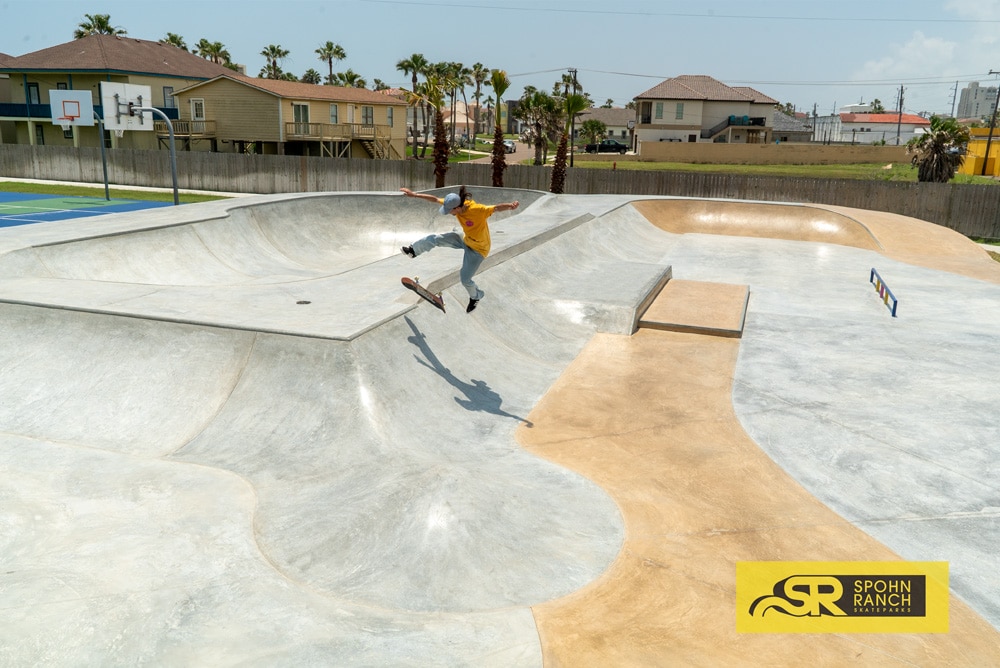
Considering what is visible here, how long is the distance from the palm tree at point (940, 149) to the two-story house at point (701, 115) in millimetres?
36742

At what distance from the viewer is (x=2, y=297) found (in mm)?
9383

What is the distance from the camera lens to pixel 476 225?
28.2 feet

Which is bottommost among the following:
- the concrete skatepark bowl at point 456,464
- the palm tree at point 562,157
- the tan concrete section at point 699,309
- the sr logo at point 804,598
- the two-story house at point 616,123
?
the sr logo at point 804,598

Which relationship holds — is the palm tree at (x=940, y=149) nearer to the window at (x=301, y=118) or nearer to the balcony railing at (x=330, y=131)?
the balcony railing at (x=330, y=131)

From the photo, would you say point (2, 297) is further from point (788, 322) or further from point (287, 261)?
point (788, 322)

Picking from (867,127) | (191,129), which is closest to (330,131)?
(191,129)

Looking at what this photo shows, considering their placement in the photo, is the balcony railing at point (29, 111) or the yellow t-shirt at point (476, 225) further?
the balcony railing at point (29, 111)

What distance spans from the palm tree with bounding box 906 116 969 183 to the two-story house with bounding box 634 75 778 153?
36.7 m

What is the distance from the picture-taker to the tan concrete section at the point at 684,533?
4844 mm

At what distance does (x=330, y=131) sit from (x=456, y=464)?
44.3 m

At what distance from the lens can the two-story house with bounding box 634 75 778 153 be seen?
2753 inches

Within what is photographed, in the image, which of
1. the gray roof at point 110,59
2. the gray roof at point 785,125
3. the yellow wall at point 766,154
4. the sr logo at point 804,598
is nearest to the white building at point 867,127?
the gray roof at point 785,125

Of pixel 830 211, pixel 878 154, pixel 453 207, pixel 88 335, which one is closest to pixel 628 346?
pixel 453 207

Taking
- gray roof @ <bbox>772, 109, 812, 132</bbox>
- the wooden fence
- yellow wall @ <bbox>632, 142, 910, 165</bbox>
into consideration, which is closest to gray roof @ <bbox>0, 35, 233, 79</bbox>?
the wooden fence
